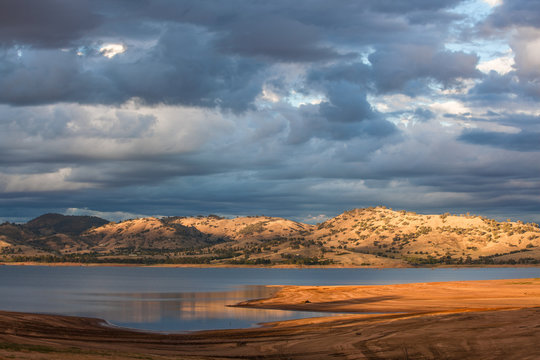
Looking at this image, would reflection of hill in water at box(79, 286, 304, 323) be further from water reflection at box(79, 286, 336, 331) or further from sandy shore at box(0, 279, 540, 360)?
sandy shore at box(0, 279, 540, 360)

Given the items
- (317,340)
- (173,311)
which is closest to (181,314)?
(173,311)

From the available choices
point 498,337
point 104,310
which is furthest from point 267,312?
point 498,337

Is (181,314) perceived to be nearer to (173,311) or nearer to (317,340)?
(173,311)

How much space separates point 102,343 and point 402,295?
8776 cm

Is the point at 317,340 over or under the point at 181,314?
over

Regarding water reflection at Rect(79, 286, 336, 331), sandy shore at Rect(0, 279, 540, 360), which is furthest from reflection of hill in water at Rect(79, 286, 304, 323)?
sandy shore at Rect(0, 279, 540, 360)

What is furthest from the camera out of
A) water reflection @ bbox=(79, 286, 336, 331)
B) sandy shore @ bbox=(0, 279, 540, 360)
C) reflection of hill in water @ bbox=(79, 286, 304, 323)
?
reflection of hill in water @ bbox=(79, 286, 304, 323)

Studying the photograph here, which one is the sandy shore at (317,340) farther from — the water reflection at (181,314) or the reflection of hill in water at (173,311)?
the reflection of hill in water at (173,311)

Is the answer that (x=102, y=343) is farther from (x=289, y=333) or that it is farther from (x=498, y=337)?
(x=498, y=337)

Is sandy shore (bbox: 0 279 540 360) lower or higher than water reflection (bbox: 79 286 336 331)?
higher

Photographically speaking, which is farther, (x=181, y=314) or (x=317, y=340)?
(x=181, y=314)

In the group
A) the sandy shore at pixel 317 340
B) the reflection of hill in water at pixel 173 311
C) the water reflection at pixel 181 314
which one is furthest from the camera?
the reflection of hill in water at pixel 173 311

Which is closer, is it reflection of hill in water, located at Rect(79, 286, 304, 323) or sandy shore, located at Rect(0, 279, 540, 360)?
sandy shore, located at Rect(0, 279, 540, 360)

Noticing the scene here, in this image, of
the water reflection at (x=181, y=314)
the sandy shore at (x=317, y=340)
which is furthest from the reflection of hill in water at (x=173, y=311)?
the sandy shore at (x=317, y=340)
